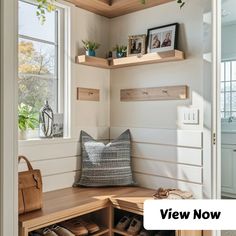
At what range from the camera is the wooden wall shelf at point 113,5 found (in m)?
2.33

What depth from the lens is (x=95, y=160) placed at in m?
2.30

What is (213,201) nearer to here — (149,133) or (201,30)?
(149,133)

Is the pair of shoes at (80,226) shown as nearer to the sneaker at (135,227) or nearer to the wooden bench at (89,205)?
the wooden bench at (89,205)

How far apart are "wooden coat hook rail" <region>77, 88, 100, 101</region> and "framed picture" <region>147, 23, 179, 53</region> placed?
0.62m

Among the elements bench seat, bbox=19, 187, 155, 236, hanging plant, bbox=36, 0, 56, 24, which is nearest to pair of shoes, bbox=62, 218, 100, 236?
bench seat, bbox=19, 187, 155, 236

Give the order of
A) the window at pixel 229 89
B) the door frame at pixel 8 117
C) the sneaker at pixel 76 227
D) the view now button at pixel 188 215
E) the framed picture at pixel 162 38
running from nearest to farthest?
the door frame at pixel 8 117, the view now button at pixel 188 215, the sneaker at pixel 76 227, the framed picture at pixel 162 38, the window at pixel 229 89

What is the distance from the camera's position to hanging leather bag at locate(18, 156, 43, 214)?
1.68 m

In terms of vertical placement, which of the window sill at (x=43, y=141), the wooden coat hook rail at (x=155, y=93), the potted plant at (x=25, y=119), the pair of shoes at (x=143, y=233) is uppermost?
the wooden coat hook rail at (x=155, y=93)

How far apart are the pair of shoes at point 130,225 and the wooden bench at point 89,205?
4 cm

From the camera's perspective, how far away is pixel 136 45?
241 cm

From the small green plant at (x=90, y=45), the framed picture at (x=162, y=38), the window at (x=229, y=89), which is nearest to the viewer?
the framed picture at (x=162, y=38)

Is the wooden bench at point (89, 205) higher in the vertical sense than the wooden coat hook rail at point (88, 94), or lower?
lower

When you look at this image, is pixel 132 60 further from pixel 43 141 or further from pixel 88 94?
pixel 43 141

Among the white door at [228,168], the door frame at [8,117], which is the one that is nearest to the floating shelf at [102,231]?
the door frame at [8,117]
